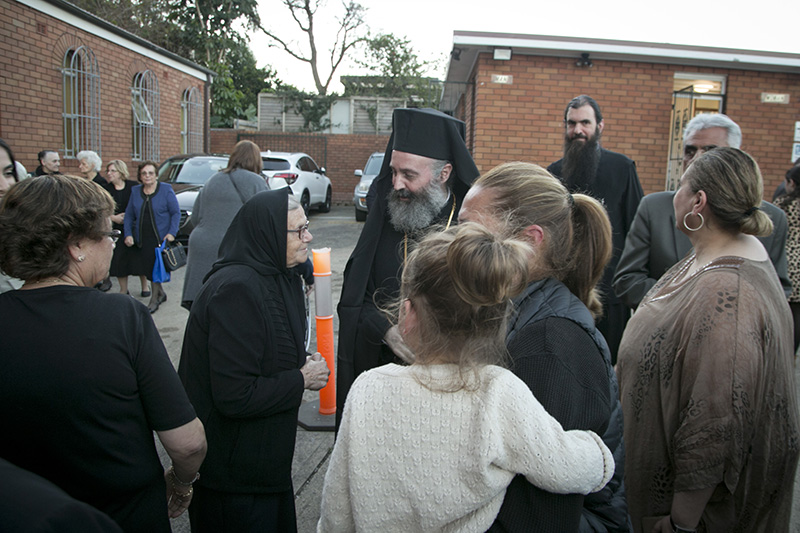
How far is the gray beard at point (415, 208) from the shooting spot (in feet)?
8.94

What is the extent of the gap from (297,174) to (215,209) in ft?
34.3

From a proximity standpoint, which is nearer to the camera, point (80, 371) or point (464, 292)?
point (464, 292)

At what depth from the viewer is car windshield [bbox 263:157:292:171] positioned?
1490 centimetres

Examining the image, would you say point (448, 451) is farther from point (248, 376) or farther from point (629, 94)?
point (629, 94)

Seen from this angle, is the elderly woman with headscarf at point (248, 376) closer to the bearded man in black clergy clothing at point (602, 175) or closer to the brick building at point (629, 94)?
the bearded man in black clergy clothing at point (602, 175)

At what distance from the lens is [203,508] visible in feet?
7.45

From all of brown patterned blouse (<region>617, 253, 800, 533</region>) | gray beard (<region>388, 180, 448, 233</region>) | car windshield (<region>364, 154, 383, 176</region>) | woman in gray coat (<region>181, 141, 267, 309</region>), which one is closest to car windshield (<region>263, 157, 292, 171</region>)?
car windshield (<region>364, 154, 383, 176</region>)

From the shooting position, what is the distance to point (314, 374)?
2.41m

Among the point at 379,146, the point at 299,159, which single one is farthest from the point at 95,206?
the point at 379,146

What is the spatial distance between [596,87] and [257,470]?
8477 mm

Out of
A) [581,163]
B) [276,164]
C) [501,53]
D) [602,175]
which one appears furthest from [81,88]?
[602,175]

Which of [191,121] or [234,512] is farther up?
[191,121]

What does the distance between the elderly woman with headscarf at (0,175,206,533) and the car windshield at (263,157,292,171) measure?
531 inches

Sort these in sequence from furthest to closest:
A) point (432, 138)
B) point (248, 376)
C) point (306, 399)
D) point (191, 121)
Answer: point (191, 121), point (306, 399), point (432, 138), point (248, 376)
